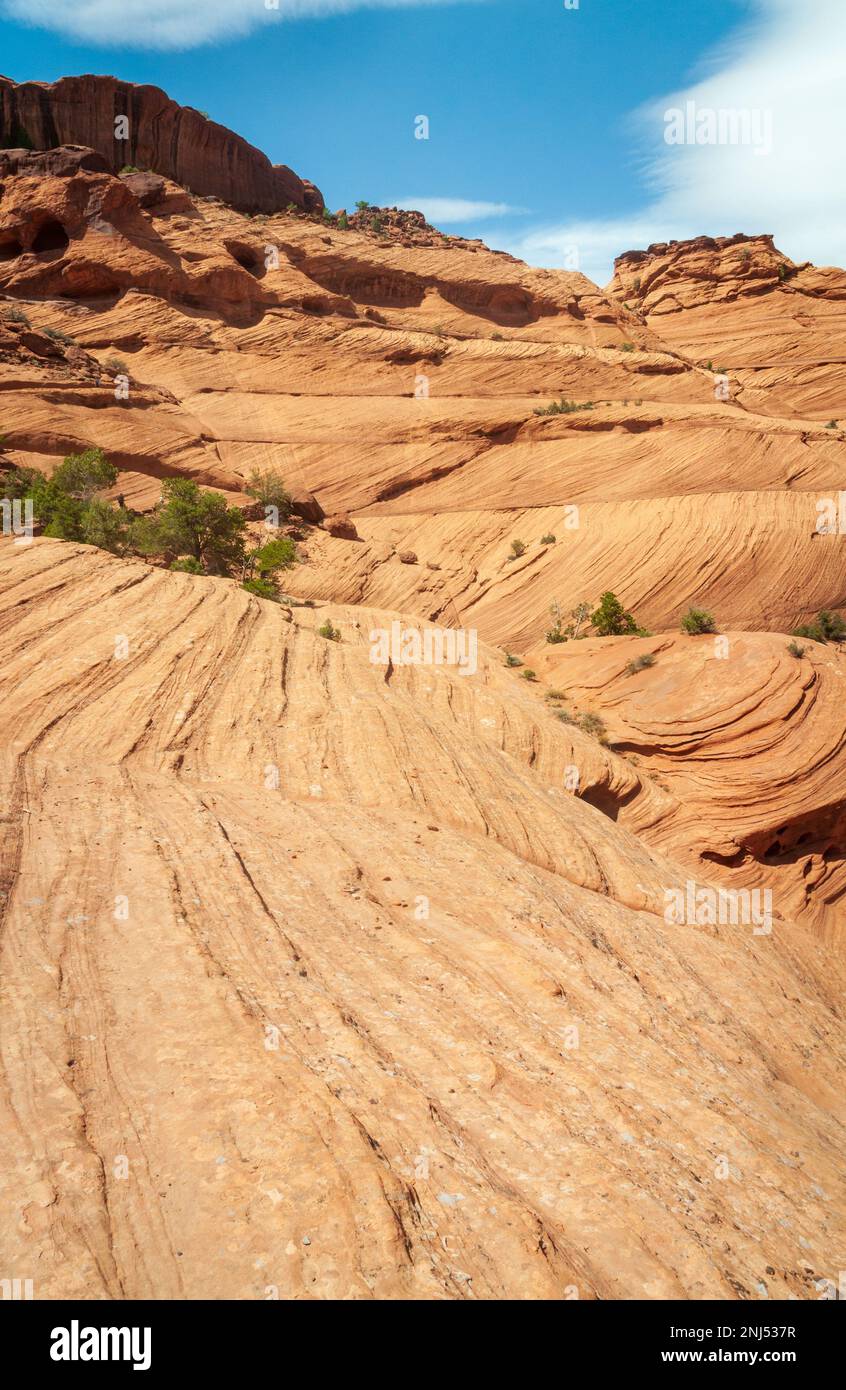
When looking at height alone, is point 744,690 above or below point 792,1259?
above

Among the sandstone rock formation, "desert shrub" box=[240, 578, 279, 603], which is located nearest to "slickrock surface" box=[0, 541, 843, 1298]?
"desert shrub" box=[240, 578, 279, 603]

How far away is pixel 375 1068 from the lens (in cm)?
506

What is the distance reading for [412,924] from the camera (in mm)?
7473

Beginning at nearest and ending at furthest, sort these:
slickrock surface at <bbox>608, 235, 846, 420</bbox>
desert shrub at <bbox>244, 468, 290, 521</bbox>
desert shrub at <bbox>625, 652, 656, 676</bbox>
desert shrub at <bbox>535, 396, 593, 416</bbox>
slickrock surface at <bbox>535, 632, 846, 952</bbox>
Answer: slickrock surface at <bbox>535, 632, 846, 952</bbox> → desert shrub at <bbox>625, 652, 656, 676</bbox> → desert shrub at <bbox>244, 468, 290, 521</bbox> → desert shrub at <bbox>535, 396, 593, 416</bbox> → slickrock surface at <bbox>608, 235, 846, 420</bbox>

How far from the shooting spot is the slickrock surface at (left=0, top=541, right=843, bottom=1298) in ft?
12.3

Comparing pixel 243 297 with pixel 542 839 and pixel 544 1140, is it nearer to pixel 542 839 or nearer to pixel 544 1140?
pixel 542 839

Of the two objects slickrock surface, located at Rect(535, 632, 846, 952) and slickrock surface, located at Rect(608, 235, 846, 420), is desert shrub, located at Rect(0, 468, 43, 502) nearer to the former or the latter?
slickrock surface, located at Rect(535, 632, 846, 952)

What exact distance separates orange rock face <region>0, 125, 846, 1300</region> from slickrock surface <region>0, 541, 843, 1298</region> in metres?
0.03

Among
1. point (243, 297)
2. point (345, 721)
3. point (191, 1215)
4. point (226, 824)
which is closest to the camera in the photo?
Answer: point (191, 1215)

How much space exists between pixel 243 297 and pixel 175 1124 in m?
48.0

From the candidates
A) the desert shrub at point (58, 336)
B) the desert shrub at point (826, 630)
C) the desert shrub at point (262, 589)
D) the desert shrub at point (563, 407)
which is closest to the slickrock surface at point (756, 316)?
the desert shrub at point (563, 407)

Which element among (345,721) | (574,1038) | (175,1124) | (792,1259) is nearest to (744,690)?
(345,721)

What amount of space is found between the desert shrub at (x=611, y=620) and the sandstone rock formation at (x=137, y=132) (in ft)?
142
